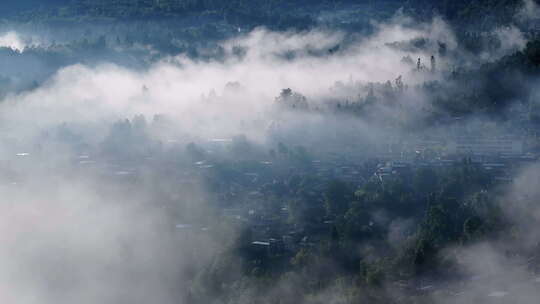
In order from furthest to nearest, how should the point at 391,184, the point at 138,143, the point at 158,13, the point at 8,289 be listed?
1. the point at 158,13
2. the point at 138,143
3. the point at 391,184
4. the point at 8,289

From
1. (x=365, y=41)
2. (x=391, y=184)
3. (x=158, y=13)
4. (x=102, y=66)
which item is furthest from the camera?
(x=158, y=13)

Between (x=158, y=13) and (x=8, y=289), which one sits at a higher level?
(x=158, y=13)

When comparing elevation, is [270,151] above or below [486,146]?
below

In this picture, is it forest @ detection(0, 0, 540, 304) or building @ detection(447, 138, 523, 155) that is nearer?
forest @ detection(0, 0, 540, 304)

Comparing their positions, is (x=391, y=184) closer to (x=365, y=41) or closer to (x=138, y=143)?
(x=138, y=143)

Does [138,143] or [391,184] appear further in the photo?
[138,143]

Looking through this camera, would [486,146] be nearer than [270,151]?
Yes

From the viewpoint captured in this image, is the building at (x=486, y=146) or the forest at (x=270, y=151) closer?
the forest at (x=270, y=151)

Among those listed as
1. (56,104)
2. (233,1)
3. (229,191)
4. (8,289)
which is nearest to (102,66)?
(56,104)

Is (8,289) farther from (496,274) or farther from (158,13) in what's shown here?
(158,13)

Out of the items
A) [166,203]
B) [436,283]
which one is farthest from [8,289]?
[436,283]
